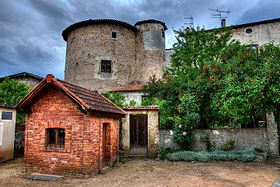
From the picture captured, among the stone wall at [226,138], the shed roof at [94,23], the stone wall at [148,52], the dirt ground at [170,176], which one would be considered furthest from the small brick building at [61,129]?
the shed roof at [94,23]

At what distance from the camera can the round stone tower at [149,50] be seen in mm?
25281

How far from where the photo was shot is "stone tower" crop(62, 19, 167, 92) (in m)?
23.4

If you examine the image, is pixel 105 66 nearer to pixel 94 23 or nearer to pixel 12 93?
pixel 94 23

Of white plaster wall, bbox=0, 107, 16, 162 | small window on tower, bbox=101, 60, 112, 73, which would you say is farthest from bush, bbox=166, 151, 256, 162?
small window on tower, bbox=101, 60, 112, 73

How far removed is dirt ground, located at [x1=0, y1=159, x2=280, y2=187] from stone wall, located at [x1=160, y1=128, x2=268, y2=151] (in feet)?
7.90

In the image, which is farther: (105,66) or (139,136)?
(105,66)

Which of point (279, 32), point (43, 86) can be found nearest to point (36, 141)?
point (43, 86)

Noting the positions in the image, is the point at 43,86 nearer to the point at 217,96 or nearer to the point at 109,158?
the point at 109,158

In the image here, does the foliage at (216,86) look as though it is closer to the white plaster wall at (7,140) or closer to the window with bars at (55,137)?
the window with bars at (55,137)

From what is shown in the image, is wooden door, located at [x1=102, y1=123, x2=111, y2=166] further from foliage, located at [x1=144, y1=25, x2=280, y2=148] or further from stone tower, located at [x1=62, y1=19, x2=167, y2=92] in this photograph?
stone tower, located at [x1=62, y1=19, x2=167, y2=92]

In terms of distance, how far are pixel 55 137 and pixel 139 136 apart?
5569 millimetres

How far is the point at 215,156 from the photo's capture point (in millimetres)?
10906

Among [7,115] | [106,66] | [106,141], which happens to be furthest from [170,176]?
[106,66]

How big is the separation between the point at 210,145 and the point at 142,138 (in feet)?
13.1
